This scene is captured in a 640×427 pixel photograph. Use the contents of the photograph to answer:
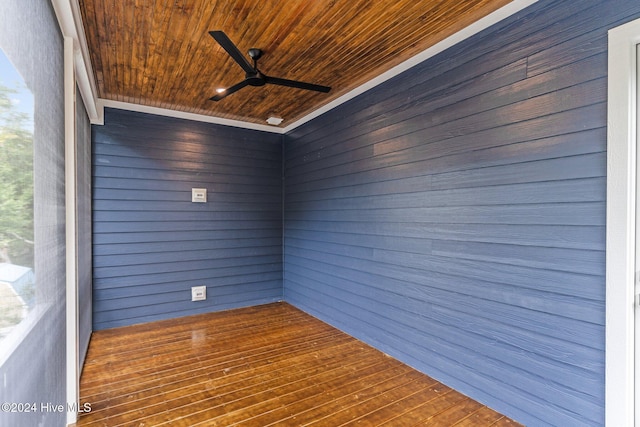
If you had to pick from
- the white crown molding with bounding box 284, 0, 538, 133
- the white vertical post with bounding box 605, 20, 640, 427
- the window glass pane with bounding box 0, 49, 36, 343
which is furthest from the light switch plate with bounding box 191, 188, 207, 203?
the white vertical post with bounding box 605, 20, 640, 427

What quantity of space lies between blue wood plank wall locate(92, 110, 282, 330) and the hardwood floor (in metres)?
0.54

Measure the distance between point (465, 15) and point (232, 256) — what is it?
3567 millimetres

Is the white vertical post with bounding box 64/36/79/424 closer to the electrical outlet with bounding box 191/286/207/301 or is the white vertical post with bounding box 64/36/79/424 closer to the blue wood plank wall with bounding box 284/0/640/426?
the electrical outlet with bounding box 191/286/207/301

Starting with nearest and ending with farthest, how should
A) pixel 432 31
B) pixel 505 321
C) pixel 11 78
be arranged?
1. pixel 11 78
2. pixel 505 321
3. pixel 432 31

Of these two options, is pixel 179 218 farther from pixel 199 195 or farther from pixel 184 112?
pixel 184 112

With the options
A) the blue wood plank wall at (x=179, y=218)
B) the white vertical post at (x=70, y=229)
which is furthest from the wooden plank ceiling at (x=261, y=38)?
the blue wood plank wall at (x=179, y=218)

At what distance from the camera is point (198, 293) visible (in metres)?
3.97

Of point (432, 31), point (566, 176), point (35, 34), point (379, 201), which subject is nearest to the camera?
point (35, 34)

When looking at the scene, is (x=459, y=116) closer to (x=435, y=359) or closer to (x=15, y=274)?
(x=435, y=359)

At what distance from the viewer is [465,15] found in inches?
80.9

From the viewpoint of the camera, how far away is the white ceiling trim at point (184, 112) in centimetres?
182

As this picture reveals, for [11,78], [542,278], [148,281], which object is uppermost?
[11,78]

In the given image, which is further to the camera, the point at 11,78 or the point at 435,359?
the point at 435,359

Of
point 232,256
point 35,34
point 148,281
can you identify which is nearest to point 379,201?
point 232,256
